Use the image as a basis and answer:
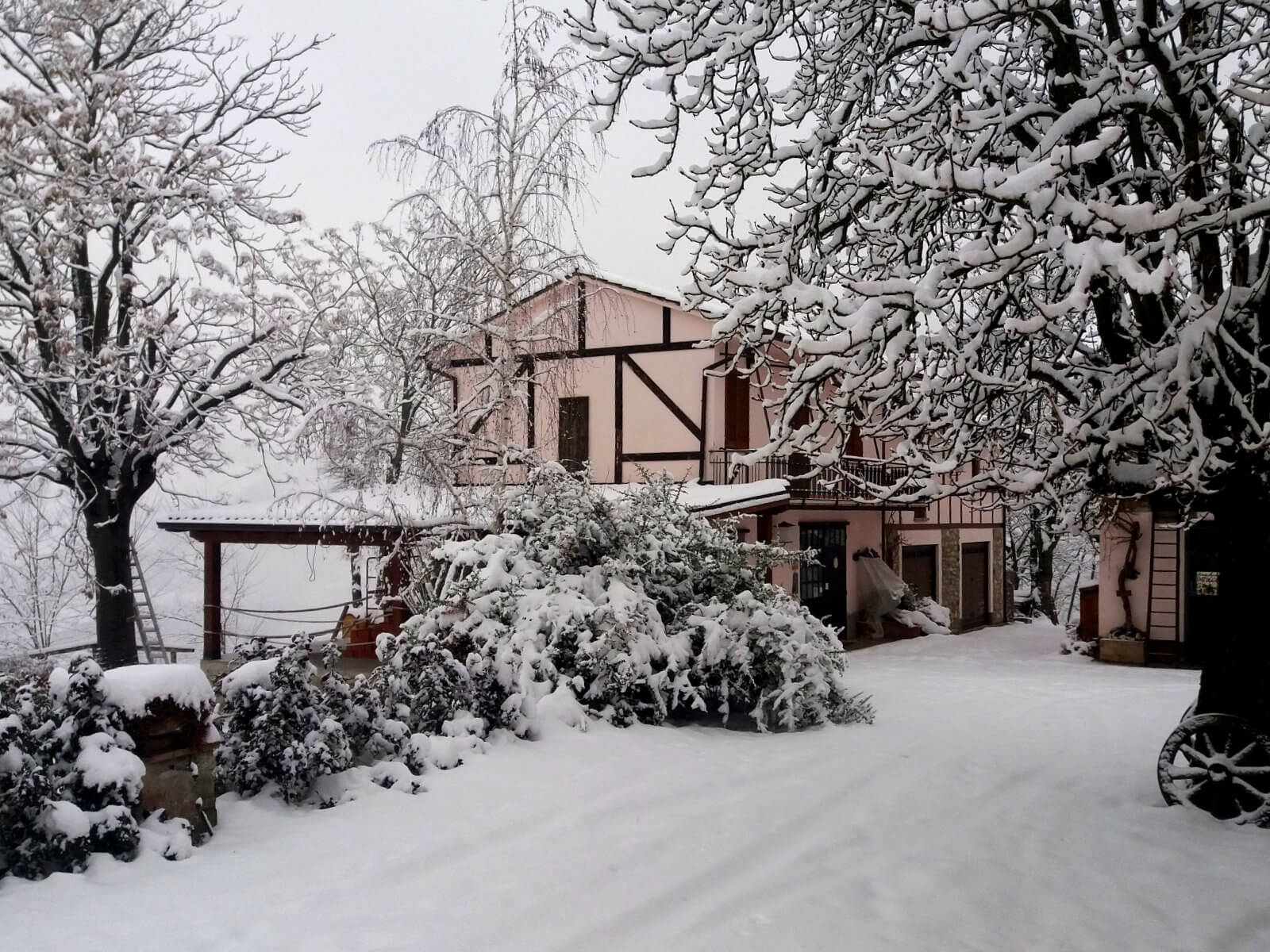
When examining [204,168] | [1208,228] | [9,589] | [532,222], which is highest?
A: [204,168]

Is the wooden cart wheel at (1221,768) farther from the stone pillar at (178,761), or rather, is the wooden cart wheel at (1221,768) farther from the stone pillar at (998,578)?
the stone pillar at (998,578)

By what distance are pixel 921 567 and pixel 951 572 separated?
1449mm

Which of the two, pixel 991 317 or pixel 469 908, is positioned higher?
pixel 991 317

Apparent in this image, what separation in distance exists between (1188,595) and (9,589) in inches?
1361

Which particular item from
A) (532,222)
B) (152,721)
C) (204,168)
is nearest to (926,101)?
(152,721)

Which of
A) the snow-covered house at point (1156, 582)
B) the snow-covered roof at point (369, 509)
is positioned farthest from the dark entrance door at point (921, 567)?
the snow-covered roof at point (369, 509)

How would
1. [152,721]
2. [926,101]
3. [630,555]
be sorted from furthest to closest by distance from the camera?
[630,555]
[926,101]
[152,721]

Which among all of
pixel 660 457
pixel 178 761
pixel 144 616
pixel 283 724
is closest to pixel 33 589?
pixel 144 616

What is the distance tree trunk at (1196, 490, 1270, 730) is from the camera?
214 inches

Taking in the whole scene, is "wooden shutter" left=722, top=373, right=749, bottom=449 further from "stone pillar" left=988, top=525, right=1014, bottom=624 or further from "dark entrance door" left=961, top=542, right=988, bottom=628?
"stone pillar" left=988, top=525, right=1014, bottom=624

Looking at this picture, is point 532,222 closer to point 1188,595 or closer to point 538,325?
point 538,325

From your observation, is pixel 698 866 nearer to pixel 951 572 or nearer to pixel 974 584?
pixel 951 572

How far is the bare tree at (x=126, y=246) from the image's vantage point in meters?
11.5

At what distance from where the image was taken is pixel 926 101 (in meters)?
4.72
